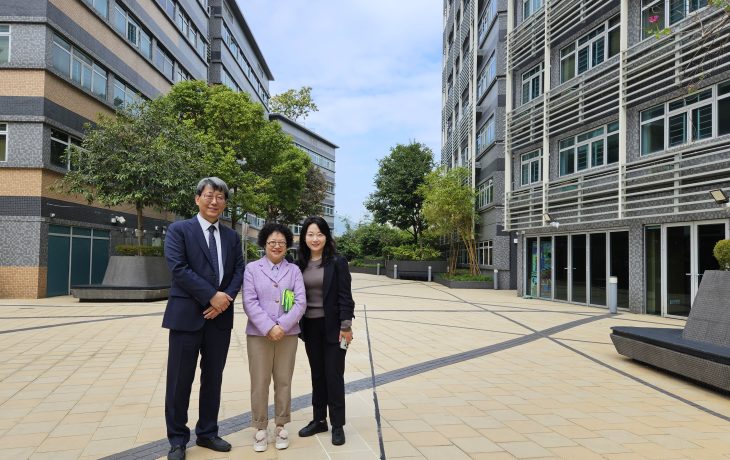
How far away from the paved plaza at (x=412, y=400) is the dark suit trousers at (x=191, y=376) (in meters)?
0.24

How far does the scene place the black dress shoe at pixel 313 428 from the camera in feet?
13.3

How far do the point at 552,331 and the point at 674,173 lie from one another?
5.51 m

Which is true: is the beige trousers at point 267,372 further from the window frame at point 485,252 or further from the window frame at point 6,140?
the window frame at point 485,252

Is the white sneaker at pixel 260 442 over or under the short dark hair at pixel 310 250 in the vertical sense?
under

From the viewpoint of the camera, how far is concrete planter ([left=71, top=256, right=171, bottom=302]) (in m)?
15.4

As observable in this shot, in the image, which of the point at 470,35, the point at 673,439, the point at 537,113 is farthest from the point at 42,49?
the point at 470,35

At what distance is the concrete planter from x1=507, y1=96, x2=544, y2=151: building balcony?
45.5 feet

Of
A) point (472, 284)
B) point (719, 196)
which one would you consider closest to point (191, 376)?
point (719, 196)

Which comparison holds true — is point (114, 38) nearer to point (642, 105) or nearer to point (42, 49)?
point (42, 49)

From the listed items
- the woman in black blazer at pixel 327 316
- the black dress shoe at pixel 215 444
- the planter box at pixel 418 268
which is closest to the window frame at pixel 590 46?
the woman in black blazer at pixel 327 316

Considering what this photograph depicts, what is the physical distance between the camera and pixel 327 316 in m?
3.93

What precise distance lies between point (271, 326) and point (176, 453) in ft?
3.53

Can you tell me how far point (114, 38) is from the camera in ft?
72.9

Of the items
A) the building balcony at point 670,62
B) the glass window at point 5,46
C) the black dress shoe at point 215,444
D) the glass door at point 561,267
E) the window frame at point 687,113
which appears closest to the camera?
the black dress shoe at point 215,444
